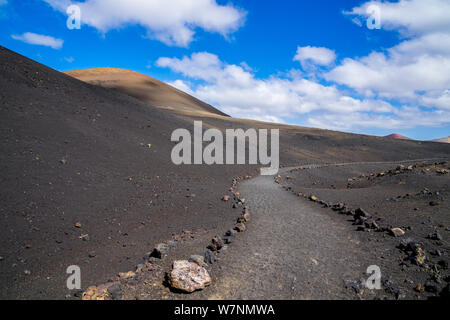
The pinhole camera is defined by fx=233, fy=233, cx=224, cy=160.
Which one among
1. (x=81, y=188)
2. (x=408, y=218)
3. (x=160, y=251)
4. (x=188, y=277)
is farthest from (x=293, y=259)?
(x=81, y=188)

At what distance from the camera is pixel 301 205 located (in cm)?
1078

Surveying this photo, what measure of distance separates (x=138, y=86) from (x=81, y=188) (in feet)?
263

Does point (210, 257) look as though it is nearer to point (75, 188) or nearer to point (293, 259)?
point (293, 259)

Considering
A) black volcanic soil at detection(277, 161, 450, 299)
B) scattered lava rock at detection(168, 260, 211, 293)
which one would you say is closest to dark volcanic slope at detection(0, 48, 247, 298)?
scattered lava rock at detection(168, 260, 211, 293)

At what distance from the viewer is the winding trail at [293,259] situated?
454 cm

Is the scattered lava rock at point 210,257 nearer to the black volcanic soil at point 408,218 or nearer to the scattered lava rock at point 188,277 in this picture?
the scattered lava rock at point 188,277

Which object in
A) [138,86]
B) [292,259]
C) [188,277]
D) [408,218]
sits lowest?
[292,259]

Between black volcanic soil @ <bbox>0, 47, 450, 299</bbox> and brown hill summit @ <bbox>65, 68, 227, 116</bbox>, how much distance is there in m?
50.4

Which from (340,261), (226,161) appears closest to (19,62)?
(226,161)

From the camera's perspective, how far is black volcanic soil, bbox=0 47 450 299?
5871 millimetres

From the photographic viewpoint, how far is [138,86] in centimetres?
8056

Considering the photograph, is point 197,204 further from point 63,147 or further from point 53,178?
point 63,147
